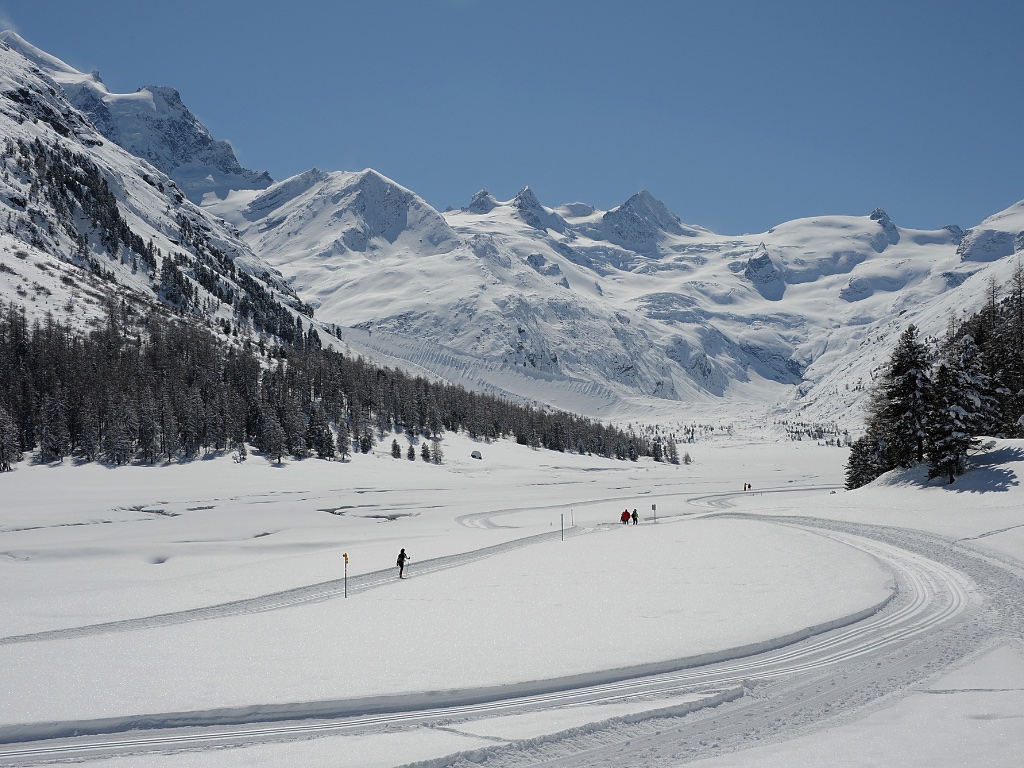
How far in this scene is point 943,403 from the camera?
49656 mm

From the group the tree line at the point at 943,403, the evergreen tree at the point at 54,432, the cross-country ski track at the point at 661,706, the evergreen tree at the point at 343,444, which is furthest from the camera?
the evergreen tree at the point at 343,444

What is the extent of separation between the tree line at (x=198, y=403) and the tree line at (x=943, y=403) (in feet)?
266

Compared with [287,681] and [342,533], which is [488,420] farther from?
[287,681]

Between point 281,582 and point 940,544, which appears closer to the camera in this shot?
point 281,582

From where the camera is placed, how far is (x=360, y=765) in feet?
39.3

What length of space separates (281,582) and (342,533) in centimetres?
1932

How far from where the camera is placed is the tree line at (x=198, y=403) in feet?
301

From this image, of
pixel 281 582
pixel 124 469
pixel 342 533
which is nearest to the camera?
pixel 281 582

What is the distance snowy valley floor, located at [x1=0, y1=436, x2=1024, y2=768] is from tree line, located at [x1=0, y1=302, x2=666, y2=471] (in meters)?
51.2

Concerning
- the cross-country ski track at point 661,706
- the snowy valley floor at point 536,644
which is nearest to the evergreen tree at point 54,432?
the snowy valley floor at point 536,644

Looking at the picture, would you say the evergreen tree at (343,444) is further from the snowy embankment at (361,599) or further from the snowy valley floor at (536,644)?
the snowy valley floor at (536,644)

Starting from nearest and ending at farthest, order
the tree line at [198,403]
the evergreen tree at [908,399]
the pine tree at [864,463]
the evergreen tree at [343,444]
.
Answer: the evergreen tree at [908,399], the pine tree at [864,463], the tree line at [198,403], the evergreen tree at [343,444]

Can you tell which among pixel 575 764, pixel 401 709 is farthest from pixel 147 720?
pixel 575 764

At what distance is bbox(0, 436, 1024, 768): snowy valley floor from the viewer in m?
13.2
